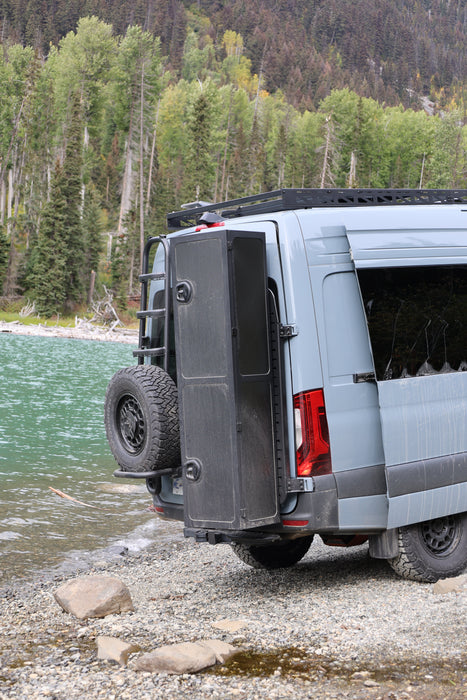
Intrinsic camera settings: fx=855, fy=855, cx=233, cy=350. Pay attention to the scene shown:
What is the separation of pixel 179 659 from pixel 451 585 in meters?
2.33

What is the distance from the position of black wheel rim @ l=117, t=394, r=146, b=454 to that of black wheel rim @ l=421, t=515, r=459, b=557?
2306 millimetres

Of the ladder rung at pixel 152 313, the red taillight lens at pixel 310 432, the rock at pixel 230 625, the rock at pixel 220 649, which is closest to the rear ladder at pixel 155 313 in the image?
the ladder rung at pixel 152 313

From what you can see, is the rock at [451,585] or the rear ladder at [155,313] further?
the rear ladder at [155,313]

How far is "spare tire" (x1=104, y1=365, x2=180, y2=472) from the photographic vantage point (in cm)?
621

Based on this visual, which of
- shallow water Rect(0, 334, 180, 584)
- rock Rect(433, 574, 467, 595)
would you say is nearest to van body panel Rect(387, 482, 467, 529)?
rock Rect(433, 574, 467, 595)

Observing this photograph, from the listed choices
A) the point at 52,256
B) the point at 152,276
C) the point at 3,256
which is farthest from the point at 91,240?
the point at 152,276

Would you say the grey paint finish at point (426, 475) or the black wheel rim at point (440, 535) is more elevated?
the grey paint finish at point (426, 475)

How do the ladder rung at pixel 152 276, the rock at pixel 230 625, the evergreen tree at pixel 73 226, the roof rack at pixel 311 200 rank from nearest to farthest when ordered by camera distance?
the rock at pixel 230 625
the roof rack at pixel 311 200
the ladder rung at pixel 152 276
the evergreen tree at pixel 73 226

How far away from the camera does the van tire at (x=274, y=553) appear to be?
7699 millimetres

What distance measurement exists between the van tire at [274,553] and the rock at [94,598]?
153 centimetres

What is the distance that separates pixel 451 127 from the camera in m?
113

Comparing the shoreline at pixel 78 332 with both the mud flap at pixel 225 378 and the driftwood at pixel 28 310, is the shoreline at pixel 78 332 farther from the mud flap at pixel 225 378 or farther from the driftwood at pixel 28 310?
the mud flap at pixel 225 378

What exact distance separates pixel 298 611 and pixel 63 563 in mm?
4379

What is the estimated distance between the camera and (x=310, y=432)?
591 cm
